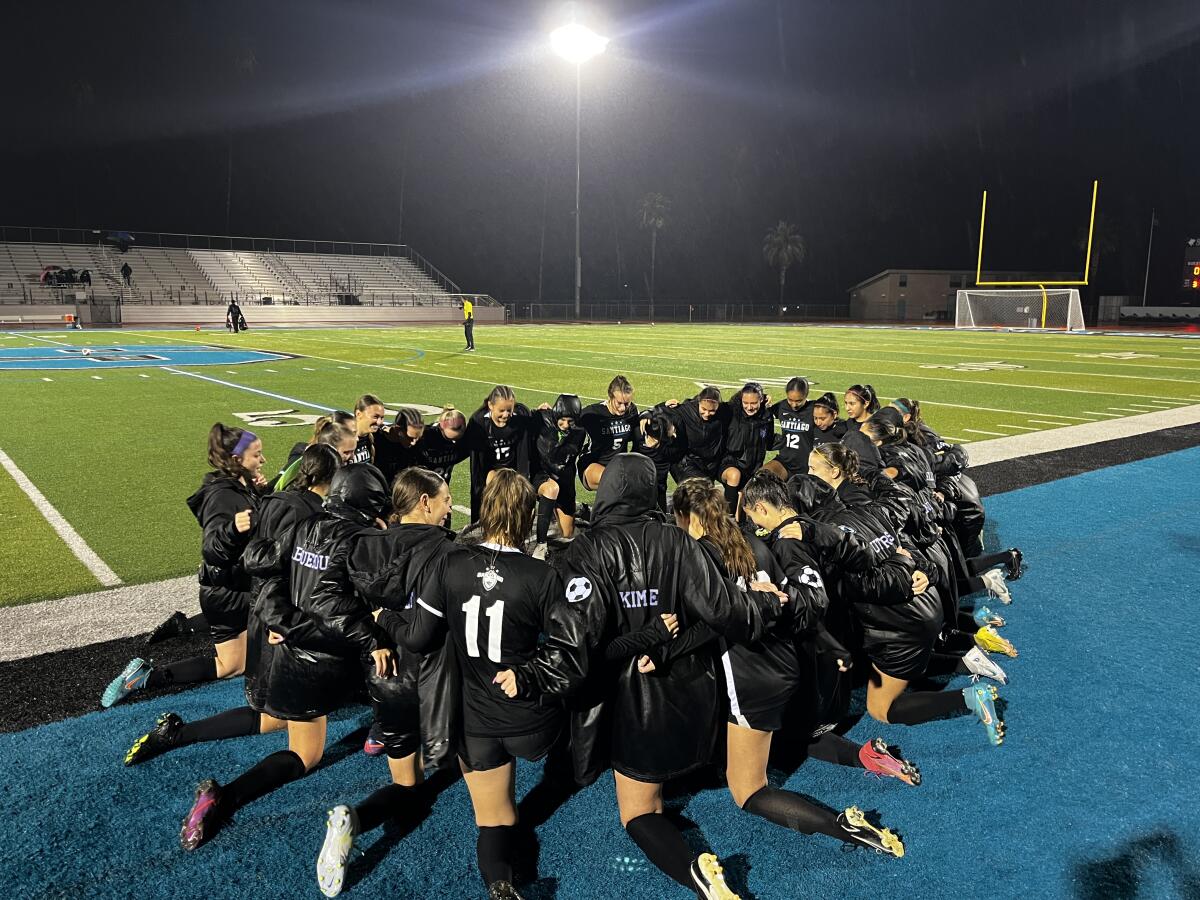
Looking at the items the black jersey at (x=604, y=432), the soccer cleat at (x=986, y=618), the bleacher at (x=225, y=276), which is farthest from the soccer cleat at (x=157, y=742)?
the bleacher at (x=225, y=276)

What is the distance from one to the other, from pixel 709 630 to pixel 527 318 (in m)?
60.7

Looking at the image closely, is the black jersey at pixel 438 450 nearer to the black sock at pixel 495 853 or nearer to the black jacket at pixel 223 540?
the black jacket at pixel 223 540

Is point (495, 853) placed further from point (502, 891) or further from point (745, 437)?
point (745, 437)

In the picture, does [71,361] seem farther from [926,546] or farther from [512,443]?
[926,546]

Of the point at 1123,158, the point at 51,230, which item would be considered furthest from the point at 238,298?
the point at 1123,158

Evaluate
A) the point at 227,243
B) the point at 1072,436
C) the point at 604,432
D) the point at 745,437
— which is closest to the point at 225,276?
the point at 227,243

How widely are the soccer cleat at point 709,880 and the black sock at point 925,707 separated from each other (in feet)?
5.62

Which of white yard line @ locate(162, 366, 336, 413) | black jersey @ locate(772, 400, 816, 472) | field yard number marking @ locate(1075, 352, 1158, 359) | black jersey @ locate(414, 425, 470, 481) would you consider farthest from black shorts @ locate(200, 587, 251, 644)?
field yard number marking @ locate(1075, 352, 1158, 359)

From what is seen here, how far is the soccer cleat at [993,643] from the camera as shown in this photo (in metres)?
5.03

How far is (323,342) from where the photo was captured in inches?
1257

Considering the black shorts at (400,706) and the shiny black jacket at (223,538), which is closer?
the black shorts at (400,706)

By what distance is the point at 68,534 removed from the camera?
A: 7.31m

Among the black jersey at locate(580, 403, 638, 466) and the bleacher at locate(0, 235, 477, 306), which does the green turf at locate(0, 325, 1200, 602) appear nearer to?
the black jersey at locate(580, 403, 638, 466)

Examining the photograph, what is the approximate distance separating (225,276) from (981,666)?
184 feet
